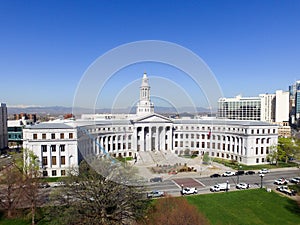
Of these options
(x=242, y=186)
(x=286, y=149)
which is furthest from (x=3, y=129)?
(x=286, y=149)

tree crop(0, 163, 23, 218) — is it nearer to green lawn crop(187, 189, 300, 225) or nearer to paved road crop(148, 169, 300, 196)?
paved road crop(148, 169, 300, 196)

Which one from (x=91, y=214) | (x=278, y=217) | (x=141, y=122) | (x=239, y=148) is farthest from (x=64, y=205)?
(x=239, y=148)

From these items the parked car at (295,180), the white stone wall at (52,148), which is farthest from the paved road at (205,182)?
the white stone wall at (52,148)

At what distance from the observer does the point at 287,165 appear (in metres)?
45.3

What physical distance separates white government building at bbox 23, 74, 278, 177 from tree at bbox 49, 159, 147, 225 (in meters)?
20.0

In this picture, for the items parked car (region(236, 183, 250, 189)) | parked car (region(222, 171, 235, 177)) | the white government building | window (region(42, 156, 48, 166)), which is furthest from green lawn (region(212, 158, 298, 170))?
window (region(42, 156, 48, 166))

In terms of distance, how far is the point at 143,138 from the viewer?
168 feet

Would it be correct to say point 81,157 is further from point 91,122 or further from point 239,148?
point 239,148

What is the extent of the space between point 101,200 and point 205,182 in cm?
2222

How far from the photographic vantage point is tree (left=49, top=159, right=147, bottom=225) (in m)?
16.1

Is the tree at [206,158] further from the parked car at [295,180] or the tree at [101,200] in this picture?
the tree at [101,200]

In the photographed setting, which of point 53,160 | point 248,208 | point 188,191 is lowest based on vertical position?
point 248,208

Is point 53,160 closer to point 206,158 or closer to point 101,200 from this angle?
point 101,200

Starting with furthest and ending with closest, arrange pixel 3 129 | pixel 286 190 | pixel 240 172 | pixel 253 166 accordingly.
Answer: pixel 3 129
pixel 253 166
pixel 240 172
pixel 286 190
